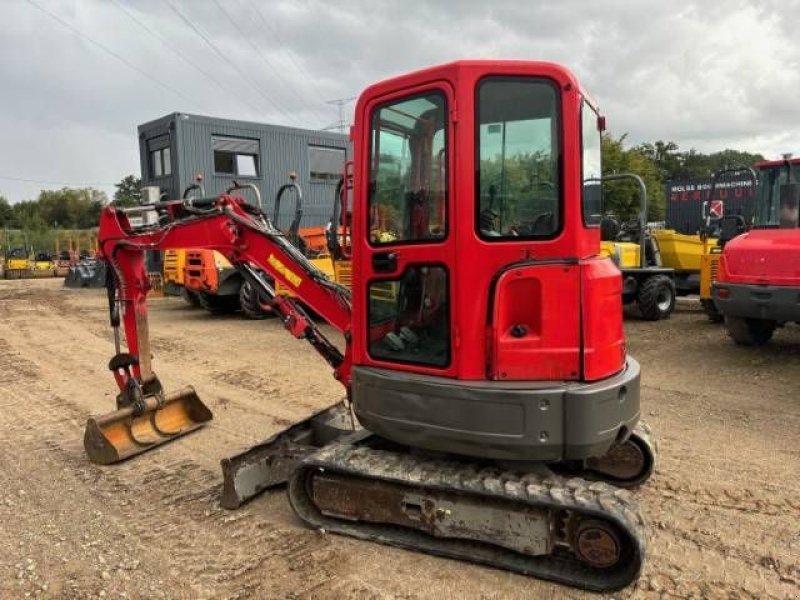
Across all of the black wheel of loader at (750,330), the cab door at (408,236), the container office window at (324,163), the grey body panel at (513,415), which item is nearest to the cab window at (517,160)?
the cab door at (408,236)

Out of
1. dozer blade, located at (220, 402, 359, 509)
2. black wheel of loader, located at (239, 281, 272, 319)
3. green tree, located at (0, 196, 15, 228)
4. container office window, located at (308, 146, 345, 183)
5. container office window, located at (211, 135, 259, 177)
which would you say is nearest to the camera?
dozer blade, located at (220, 402, 359, 509)

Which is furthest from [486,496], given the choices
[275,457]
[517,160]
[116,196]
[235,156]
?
[116,196]

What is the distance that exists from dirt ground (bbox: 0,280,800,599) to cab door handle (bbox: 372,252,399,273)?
5.13 ft

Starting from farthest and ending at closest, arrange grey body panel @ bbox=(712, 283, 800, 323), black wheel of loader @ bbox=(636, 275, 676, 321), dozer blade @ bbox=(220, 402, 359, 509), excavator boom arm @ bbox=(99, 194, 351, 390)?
black wheel of loader @ bbox=(636, 275, 676, 321) → grey body panel @ bbox=(712, 283, 800, 323) → excavator boom arm @ bbox=(99, 194, 351, 390) → dozer blade @ bbox=(220, 402, 359, 509)

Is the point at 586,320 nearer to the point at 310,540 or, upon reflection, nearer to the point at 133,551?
the point at 310,540

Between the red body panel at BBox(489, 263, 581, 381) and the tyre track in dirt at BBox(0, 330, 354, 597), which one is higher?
the red body panel at BBox(489, 263, 581, 381)

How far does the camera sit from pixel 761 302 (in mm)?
7316

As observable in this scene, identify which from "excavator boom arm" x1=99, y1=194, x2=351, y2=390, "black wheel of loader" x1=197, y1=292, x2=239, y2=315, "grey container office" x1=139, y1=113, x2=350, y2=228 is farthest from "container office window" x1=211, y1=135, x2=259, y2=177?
"excavator boom arm" x1=99, y1=194, x2=351, y2=390

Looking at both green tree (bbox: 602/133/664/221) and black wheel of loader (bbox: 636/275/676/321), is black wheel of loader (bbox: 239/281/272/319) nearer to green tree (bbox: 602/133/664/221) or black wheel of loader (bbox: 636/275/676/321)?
black wheel of loader (bbox: 636/275/676/321)

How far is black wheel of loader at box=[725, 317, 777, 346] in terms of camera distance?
8359 millimetres

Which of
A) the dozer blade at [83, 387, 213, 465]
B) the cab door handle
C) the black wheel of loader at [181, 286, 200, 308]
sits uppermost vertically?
the cab door handle

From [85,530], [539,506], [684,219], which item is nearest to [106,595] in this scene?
[85,530]

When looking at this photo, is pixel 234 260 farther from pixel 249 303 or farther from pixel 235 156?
pixel 235 156

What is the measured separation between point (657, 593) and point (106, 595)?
2.75 meters
